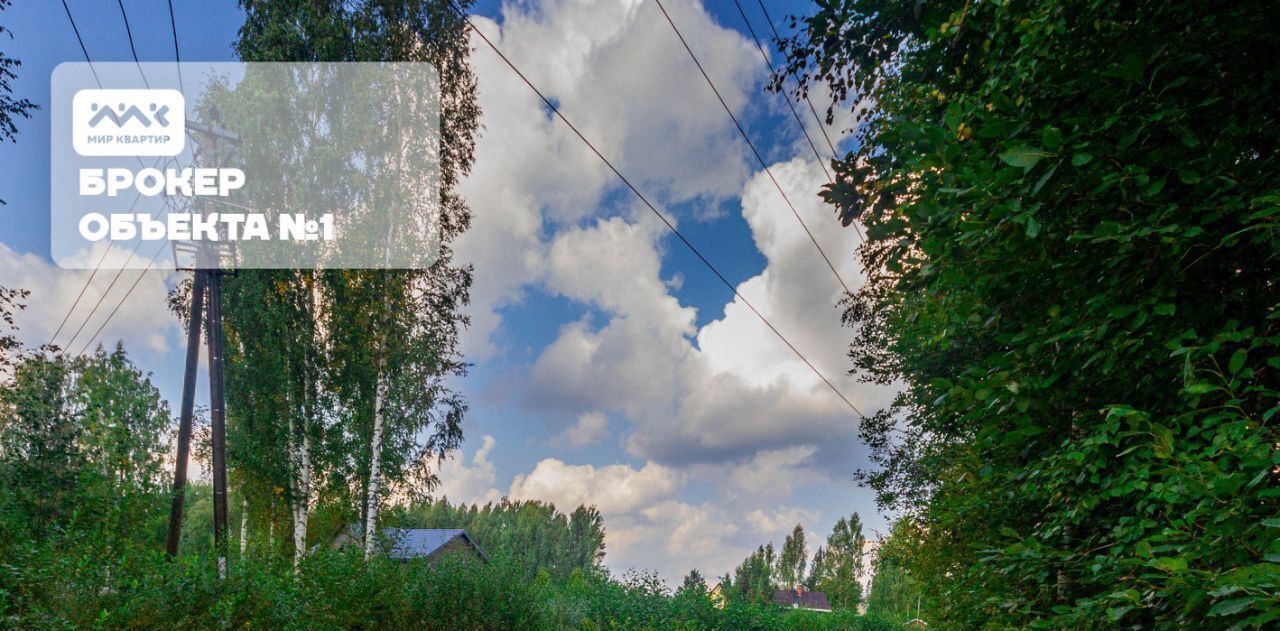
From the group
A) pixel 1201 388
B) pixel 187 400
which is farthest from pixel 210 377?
pixel 1201 388

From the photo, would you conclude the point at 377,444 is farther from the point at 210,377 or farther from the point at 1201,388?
the point at 1201,388

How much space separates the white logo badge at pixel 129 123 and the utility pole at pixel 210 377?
125cm

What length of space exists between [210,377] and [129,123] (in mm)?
4489

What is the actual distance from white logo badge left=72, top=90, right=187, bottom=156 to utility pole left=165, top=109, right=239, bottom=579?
4.09ft

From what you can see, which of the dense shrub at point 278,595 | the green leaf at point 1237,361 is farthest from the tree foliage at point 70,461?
the green leaf at point 1237,361

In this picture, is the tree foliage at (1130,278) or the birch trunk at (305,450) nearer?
the tree foliage at (1130,278)

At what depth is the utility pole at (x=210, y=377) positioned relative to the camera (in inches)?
328

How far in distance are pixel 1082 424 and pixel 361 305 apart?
11.2 metres

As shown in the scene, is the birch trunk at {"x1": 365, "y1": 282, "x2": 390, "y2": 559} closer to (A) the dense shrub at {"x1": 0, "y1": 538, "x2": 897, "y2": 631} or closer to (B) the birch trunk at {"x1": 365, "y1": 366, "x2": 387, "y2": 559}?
(B) the birch trunk at {"x1": 365, "y1": 366, "x2": 387, "y2": 559}

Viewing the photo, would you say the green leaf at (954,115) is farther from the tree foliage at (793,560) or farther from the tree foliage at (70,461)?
the tree foliage at (793,560)

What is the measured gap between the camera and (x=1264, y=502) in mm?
1930

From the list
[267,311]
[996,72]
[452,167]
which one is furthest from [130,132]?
[996,72]

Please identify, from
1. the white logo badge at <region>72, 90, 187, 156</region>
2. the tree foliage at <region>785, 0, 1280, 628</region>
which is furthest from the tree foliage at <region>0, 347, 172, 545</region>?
the tree foliage at <region>785, 0, 1280, 628</region>

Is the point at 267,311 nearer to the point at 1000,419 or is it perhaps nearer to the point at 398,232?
the point at 398,232
